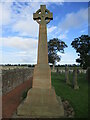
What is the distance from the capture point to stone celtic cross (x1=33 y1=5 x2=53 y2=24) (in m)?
5.98

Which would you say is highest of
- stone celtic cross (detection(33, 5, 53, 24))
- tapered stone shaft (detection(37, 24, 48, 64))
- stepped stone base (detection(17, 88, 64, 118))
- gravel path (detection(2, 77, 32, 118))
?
stone celtic cross (detection(33, 5, 53, 24))

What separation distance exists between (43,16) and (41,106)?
160 inches

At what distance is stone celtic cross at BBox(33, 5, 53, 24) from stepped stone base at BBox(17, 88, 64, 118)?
3.17 m

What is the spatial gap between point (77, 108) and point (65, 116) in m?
1.18

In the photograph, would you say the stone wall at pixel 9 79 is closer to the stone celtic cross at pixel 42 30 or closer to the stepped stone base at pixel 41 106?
the stepped stone base at pixel 41 106

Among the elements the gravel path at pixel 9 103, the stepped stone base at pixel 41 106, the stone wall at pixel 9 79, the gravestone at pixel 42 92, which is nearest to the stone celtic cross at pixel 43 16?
the gravestone at pixel 42 92

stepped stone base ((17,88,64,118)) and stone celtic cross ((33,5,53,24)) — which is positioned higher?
stone celtic cross ((33,5,53,24))

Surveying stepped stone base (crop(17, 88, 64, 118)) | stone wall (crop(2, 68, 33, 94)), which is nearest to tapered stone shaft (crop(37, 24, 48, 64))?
stepped stone base (crop(17, 88, 64, 118))

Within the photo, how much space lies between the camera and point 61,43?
4522cm

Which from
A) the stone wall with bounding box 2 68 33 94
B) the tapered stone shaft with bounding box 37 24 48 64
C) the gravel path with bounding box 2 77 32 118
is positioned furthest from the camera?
the stone wall with bounding box 2 68 33 94

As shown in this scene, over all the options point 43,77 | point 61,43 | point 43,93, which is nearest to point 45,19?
point 43,77

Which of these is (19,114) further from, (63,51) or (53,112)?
(63,51)

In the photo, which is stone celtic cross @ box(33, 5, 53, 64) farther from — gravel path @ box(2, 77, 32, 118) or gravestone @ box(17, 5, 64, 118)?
gravel path @ box(2, 77, 32, 118)

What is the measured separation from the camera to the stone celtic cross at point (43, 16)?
235 inches
